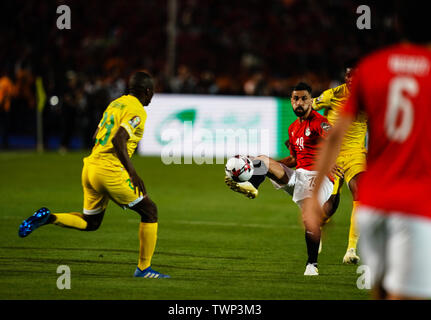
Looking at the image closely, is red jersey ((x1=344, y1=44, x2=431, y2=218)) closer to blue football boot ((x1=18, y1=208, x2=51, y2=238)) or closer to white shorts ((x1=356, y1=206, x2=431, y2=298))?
white shorts ((x1=356, y1=206, x2=431, y2=298))

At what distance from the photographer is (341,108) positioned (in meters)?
10.2

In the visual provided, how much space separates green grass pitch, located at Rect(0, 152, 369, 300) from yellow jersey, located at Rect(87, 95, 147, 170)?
115cm

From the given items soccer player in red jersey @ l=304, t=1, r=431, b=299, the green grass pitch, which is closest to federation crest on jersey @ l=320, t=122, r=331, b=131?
the green grass pitch

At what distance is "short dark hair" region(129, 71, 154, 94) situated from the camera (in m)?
8.26

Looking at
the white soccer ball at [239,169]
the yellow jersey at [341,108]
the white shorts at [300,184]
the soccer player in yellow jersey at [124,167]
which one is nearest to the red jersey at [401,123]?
the soccer player in yellow jersey at [124,167]

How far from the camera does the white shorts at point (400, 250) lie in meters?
4.16

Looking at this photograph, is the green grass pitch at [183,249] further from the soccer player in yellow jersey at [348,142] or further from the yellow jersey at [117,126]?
the yellow jersey at [117,126]

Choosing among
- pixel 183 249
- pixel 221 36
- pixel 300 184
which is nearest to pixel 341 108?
pixel 300 184

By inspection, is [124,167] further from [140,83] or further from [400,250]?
[400,250]

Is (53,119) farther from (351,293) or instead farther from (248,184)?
(351,293)

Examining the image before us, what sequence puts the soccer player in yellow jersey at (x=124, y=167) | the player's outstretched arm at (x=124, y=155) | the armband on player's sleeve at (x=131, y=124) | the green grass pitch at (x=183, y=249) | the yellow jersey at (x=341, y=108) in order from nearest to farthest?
the green grass pitch at (x=183, y=249)
the player's outstretched arm at (x=124, y=155)
the armband on player's sleeve at (x=131, y=124)
the soccer player in yellow jersey at (x=124, y=167)
the yellow jersey at (x=341, y=108)

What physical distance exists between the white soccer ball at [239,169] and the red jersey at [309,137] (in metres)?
0.58

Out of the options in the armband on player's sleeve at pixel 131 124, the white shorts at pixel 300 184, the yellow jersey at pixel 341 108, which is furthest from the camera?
the yellow jersey at pixel 341 108

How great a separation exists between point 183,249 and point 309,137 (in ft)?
7.17
